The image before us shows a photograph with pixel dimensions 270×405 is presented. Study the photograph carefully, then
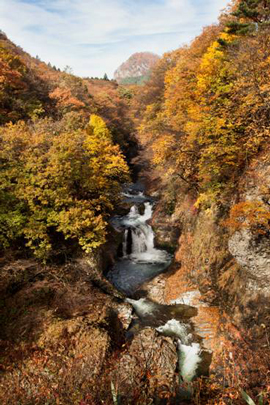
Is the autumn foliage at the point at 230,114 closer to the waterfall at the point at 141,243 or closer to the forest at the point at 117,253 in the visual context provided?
the forest at the point at 117,253

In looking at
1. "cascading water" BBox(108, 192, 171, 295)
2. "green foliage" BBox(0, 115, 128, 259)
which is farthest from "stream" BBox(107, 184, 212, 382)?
"green foliage" BBox(0, 115, 128, 259)

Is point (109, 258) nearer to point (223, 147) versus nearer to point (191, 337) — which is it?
point (191, 337)

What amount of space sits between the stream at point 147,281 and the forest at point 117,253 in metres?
0.65

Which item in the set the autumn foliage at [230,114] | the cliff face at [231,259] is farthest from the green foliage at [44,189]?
the cliff face at [231,259]

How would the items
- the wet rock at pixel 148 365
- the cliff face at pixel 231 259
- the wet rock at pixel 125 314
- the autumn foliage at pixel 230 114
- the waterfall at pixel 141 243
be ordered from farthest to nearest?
the waterfall at pixel 141 243 → the wet rock at pixel 125 314 → the autumn foliage at pixel 230 114 → the cliff face at pixel 231 259 → the wet rock at pixel 148 365

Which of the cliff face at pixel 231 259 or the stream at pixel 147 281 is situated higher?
the cliff face at pixel 231 259

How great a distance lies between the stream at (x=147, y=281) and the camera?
10054mm

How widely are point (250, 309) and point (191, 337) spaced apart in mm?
3361

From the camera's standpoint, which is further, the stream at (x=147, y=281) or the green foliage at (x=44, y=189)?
the green foliage at (x=44, y=189)

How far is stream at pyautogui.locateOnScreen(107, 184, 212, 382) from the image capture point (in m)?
10.1

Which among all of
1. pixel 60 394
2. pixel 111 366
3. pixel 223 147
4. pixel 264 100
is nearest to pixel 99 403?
pixel 60 394

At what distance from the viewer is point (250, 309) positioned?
920cm

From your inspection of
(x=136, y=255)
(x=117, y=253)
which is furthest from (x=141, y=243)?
(x=117, y=253)

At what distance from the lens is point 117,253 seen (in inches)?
774
